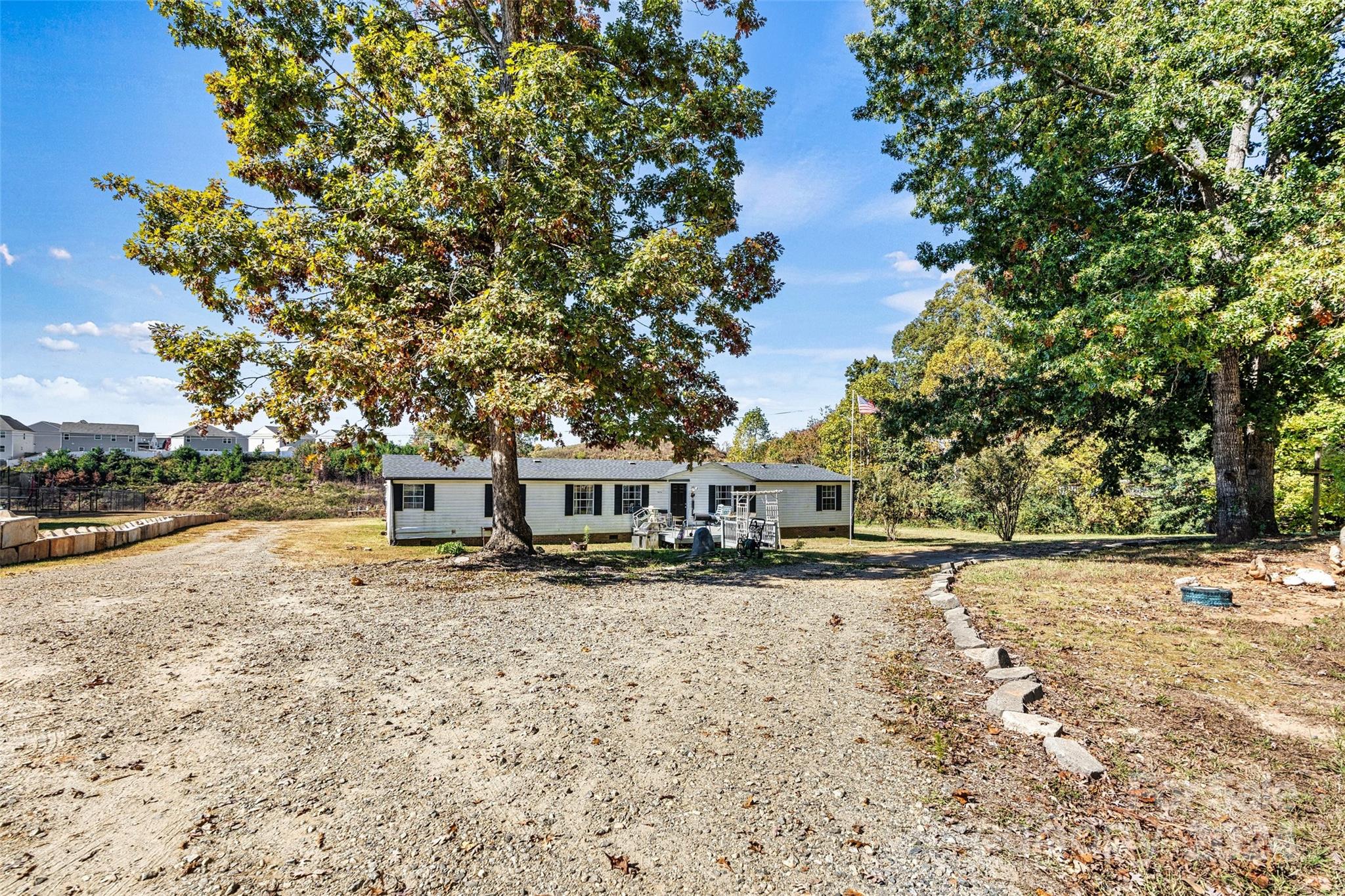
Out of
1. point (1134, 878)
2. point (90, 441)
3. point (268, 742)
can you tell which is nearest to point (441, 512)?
point (268, 742)

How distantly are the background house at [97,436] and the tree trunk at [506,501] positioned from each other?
7662 cm

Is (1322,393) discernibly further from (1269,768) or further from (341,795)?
(341,795)

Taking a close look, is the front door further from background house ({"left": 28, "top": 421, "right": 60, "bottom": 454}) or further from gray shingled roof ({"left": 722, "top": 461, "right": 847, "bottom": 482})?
background house ({"left": 28, "top": 421, "right": 60, "bottom": 454})

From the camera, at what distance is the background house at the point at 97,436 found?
6575 centimetres

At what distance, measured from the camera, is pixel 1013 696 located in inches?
177

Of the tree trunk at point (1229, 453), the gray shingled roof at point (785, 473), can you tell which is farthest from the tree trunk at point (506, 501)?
the tree trunk at point (1229, 453)

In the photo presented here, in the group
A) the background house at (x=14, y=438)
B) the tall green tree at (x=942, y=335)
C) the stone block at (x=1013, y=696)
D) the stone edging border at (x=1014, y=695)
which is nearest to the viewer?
the stone edging border at (x=1014, y=695)

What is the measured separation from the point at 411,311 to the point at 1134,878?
11.7 m

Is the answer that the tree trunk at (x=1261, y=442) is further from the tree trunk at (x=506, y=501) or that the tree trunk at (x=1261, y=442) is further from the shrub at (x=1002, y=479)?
the tree trunk at (x=506, y=501)

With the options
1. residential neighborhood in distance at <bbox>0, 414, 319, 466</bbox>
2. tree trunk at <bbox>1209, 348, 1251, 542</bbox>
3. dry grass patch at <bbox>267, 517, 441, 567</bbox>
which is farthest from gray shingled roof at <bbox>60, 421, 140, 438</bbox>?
tree trunk at <bbox>1209, 348, 1251, 542</bbox>

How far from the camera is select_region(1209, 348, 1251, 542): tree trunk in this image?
40.9 ft

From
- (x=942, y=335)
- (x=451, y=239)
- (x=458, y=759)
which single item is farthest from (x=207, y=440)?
(x=458, y=759)

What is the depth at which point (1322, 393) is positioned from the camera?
12.2 m

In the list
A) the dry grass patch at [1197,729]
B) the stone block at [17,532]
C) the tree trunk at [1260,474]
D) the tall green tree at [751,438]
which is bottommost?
the dry grass patch at [1197,729]
